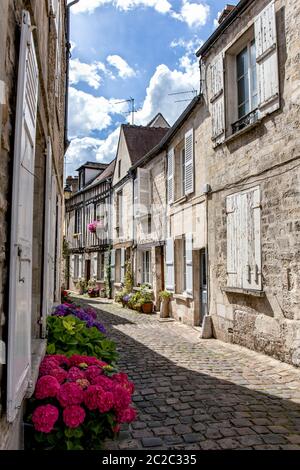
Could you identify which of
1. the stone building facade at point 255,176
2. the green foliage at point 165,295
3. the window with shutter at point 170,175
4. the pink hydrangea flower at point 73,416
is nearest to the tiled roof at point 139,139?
the window with shutter at point 170,175

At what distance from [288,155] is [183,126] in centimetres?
461

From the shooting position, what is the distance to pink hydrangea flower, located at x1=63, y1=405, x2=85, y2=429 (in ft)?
7.19

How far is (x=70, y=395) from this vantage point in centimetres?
230

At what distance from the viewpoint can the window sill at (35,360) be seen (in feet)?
7.27

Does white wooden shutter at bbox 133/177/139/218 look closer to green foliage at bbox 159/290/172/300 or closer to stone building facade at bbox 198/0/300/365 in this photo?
green foliage at bbox 159/290/172/300

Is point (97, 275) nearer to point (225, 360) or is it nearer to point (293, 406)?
Result: point (225, 360)

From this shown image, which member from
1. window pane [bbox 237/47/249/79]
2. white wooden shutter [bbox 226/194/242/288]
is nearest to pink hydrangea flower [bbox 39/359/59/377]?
white wooden shutter [bbox 226/194/242/288]

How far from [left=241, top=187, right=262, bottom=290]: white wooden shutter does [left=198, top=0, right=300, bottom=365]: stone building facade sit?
0.02m

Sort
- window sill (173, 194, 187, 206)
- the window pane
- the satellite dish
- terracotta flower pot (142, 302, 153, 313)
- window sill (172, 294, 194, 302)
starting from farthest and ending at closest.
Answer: the satellite dish
terracotta flower pot (142, 302, 153, 313)
window sill (173, 194, 187, 206)
window sill (172, 294, 194, 302)
the window pane

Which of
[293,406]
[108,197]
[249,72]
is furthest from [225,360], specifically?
[108,197]

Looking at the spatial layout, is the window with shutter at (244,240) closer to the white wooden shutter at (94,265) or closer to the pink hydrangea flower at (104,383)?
the pink hydrangea flower at (104,383)

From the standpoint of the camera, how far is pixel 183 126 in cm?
930

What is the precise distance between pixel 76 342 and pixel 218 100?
215 inches
